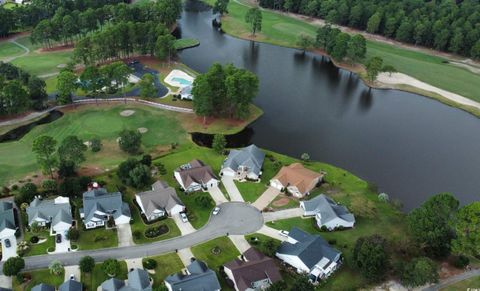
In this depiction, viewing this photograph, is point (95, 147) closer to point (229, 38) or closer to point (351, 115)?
point (351, 115)

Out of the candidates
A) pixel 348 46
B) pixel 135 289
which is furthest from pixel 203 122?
pixel 348 46

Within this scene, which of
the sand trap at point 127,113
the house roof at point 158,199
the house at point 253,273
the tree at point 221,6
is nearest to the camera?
the house at point 253,273

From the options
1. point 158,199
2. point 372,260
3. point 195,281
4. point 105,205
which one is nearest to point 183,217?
point 158,199

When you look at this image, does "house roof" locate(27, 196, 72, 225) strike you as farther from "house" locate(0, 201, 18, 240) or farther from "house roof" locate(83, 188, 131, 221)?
"house roof" locate(83, 188, 131, 221)

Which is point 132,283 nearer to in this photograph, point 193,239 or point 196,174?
point 193,239

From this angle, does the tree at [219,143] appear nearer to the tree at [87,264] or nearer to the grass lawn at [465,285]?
the tree at [87,264]

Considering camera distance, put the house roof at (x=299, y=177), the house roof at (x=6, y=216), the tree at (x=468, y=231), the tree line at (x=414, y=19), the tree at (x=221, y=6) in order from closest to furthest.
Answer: the tree at (x=468, y=231)
the house roof at (x=6, y=216)
the house roof at (x=299, y=177)
the tree line at (x=414, y=19)
the tree at (x=221, y=6)

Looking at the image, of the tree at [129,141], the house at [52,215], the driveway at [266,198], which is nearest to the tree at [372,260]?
the driveway at [266,198]
